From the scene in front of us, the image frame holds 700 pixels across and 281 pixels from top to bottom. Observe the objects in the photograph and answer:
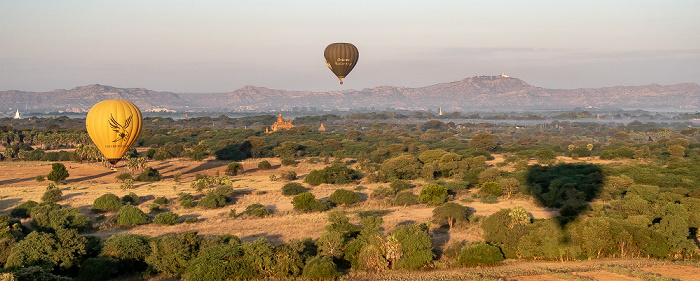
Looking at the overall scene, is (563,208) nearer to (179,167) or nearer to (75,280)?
(75,280)

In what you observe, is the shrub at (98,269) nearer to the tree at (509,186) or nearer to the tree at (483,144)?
the tree at (509,186)

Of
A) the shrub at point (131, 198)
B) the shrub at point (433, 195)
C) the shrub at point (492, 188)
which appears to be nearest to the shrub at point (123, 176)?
the shrub at point (131, 198)

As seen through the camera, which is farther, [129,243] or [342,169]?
[342,169]

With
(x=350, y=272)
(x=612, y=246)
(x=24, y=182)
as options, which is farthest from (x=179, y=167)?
(x=612, y=246)

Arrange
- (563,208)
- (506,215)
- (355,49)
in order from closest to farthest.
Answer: (506,215)
(563,208)
(355,49)

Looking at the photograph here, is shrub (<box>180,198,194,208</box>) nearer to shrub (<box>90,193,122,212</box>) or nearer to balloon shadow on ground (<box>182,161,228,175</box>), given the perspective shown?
shrub (<box>90,193,122,212</box>)

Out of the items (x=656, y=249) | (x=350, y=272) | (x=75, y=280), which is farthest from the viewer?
(x=656, y=249)

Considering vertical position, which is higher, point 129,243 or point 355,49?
point 355,49

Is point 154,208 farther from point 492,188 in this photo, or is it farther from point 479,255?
point 492,188
